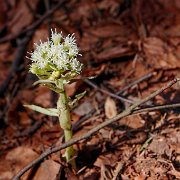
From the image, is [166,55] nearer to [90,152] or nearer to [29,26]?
[90,152]

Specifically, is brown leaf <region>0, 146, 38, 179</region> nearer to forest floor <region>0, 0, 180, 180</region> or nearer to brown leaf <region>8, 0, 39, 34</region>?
forest floor <region>0, 0, 180, 180</region>

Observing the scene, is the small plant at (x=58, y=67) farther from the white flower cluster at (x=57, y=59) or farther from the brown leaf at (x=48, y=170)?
the brown leaf at (x=48, y=170)

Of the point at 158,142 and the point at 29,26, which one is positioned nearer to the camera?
the point at 158,142

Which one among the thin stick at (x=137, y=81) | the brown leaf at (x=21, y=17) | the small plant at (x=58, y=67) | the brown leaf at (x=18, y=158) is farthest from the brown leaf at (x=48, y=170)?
the brown leaf at (x=21, y=17)

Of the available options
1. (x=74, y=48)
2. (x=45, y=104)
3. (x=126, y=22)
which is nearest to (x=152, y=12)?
(x=126, y=22)

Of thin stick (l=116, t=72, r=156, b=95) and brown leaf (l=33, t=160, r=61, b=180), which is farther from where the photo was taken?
thin stick (l=116, t=72, r=156, b=95)

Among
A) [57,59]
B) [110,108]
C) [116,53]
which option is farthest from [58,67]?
[116,53]

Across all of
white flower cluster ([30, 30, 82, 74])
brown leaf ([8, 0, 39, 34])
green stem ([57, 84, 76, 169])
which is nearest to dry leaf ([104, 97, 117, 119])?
green stem ([57, 84, 76, 169])

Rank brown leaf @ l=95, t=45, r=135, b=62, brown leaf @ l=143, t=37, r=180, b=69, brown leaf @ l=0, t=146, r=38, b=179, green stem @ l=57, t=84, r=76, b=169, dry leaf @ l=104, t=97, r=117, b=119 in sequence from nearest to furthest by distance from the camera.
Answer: green stem @ l=57, t=84, r=76, b=169 → brown leaf @ l=0, t=146, r=38, b=179 → dry leaf @ l=104, t=97, r=117, b=119 → brown leaf @ l=143, t=37, r=180, b=69 → brown leaf @ l=95, t=45, r=135, b=62
